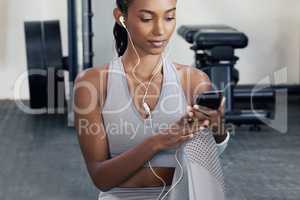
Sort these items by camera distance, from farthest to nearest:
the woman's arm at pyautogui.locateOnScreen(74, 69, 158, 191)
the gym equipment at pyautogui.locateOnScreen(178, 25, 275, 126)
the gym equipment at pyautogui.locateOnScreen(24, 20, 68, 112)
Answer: the gym equipment at pyautogui.locateOnScreen(24, 20, 68, 112) < the gym equipment at pyautogui.locateOnScreen(178, 25, 275, 126) < the woman's arm at pyautogui.locateOnScreen(74, 69, 158, 191)

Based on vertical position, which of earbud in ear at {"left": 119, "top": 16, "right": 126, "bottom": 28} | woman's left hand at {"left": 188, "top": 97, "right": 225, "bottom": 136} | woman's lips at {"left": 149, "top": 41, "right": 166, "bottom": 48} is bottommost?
woman's left hand at {"left": 188, "top": 97, "right": 225, "bottom": 136}

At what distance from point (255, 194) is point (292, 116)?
148 centimetres

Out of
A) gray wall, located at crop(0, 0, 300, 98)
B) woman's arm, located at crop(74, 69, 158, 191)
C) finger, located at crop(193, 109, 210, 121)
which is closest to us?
finger, located at crop(193, 109, 210, 121)

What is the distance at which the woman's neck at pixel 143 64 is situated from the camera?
3.76 ft

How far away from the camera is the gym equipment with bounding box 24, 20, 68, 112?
3730mm

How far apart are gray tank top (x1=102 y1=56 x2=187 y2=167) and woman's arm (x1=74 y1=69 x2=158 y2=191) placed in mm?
16

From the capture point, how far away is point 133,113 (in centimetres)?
114

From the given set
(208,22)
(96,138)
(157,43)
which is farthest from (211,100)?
(208,22)

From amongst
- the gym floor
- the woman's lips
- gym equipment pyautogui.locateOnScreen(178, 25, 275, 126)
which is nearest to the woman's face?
the woman's lips

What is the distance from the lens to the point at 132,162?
1106 mm

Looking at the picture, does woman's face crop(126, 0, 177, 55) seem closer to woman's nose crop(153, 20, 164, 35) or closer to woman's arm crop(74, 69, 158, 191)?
woman's nose crop(153, 20, 164, 35)

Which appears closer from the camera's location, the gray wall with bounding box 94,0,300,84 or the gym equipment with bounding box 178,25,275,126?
the gym equipment with bounding box 178,25,275,126

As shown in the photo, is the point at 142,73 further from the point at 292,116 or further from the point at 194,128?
the point at 292,116

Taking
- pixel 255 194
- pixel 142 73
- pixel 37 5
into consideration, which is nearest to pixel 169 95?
pixel 142 73
